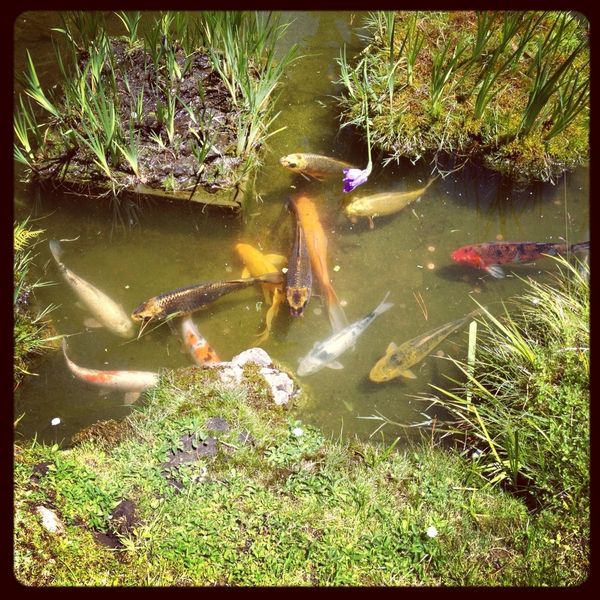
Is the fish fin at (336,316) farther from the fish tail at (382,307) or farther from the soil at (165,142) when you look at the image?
the soil at (165,142)

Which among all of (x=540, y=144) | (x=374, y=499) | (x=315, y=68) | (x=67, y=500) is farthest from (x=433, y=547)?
(x=315, y=68)

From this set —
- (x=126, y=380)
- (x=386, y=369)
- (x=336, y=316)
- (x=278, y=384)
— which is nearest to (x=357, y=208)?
(x=336, y=316)

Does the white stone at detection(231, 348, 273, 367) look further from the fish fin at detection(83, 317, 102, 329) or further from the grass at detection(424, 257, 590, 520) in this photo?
the grass at detection(424, 257, 590, 520)

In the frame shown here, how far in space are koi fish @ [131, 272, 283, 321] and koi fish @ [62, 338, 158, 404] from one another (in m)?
0.54

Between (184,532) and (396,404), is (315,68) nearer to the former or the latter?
(396,404)

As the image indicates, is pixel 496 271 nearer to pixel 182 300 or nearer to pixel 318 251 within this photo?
pixel 318 251

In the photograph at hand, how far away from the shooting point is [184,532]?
358 centimetres

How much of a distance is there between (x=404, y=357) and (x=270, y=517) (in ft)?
6.44

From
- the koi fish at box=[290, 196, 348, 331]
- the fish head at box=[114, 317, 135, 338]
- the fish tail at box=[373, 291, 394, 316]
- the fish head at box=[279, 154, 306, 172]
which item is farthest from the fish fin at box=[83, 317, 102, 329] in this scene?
the fish tail at box=[373, 291, 394, 316]

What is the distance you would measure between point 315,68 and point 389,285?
121 inches

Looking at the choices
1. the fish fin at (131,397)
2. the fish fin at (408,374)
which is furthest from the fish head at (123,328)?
the fish fin at (408,374)

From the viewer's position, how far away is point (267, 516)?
3709 millimetres

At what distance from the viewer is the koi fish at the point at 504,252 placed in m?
5.43

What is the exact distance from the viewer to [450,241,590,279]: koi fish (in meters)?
5.43
